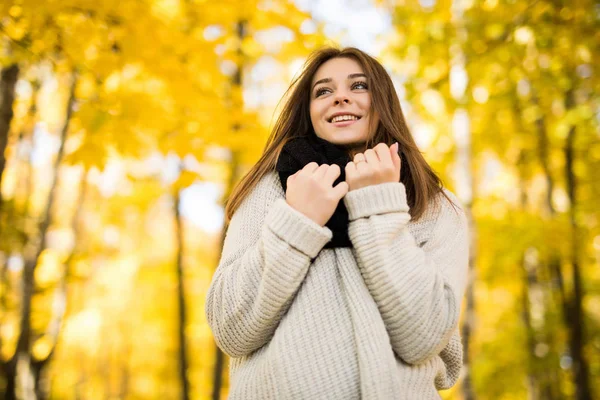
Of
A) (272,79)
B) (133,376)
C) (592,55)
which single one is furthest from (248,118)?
(133,376)

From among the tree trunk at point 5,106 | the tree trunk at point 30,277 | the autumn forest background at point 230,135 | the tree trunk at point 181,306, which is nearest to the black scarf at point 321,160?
the autumn forest background at point 230,135

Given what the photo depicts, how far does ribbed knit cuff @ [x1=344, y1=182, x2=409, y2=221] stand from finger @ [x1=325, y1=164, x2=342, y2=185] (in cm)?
7

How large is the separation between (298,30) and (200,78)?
0.86 m

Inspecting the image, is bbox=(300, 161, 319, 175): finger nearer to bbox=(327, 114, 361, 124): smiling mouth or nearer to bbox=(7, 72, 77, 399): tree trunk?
bbox=(327, 114, 361, 124): smiling mouth

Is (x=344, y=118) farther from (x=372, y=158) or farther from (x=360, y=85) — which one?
(x=372, y=158)

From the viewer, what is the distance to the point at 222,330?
5.71 feet

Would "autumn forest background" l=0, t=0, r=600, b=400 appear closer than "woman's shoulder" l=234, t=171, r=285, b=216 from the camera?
No

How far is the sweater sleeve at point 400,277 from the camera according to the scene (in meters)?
1.64

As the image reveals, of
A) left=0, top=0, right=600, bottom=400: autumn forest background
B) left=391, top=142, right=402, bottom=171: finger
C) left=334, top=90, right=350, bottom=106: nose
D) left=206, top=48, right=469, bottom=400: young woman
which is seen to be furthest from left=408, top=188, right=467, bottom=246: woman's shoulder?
left=0, top=0, right=600, bottom=400: autumn forest background

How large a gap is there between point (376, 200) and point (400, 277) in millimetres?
271

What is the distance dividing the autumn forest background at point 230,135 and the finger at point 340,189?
1001mm

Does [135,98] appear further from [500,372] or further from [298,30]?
[500,372]

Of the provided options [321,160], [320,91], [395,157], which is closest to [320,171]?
[321,160]

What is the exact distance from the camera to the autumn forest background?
344 cm
